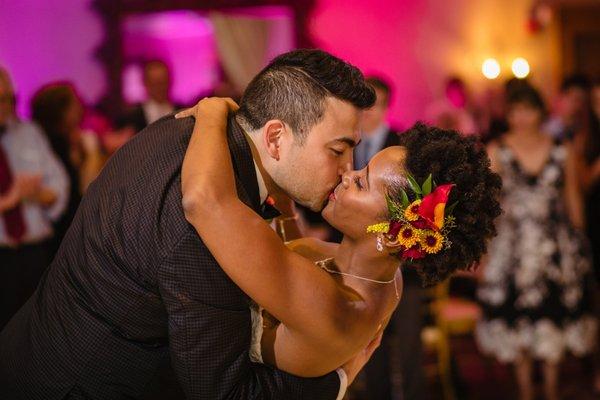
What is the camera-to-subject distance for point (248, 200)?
1.90 m

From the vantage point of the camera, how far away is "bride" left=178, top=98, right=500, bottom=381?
175 centimetres

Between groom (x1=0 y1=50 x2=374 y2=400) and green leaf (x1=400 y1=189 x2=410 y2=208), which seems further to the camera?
green leaf (x1=400 y1=189 x2=410 y2=208)

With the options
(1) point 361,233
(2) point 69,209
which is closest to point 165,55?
(2) point 69,209

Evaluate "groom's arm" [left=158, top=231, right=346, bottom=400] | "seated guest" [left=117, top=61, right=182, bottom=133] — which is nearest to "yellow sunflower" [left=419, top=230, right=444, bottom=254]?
"groom's arm" [left=158, top=231, right=346, bottom=400]

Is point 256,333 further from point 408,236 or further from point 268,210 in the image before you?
point 408,236

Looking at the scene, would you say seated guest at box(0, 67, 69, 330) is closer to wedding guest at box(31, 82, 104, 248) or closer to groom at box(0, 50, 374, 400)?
wedding guest at box(31, 82, 104, 248)

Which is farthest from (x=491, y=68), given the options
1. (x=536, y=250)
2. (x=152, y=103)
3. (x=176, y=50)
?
(x=152, y=103)

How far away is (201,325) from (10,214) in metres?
2.63

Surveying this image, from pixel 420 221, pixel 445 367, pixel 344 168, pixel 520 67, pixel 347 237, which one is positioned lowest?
pixel 445 367

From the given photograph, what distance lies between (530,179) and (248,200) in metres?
3.20

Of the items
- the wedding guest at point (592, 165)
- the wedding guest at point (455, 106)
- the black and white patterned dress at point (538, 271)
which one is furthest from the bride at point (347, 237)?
the wedding guest at point (455, 106)

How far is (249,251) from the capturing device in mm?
1741

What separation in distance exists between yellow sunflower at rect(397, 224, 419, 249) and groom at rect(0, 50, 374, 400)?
0.21m

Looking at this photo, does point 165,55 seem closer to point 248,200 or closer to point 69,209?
point 69,209
